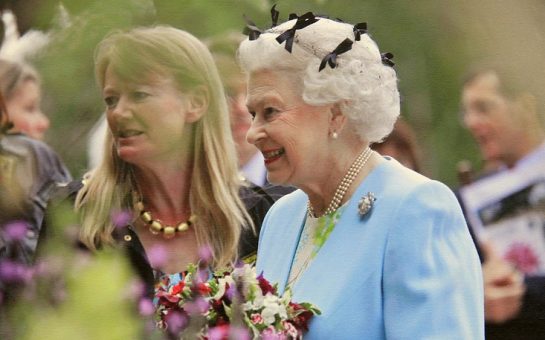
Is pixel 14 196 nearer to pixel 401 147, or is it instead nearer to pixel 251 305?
pixel 251 305

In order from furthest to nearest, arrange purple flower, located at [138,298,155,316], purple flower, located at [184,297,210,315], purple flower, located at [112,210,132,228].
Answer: purple flower, located at [112,210,132,228] → purple flower, located at [184,297,210,315] → purple flower, located at [138,298,155,316]

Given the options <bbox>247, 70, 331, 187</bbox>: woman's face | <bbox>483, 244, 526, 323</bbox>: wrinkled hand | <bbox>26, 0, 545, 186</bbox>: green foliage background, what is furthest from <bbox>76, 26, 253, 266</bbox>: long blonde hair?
<bbox>483, 244, 526, 323</bbox>: wrinkled hand

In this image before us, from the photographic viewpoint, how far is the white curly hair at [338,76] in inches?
88.3

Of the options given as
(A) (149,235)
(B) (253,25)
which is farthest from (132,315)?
(A) (149,235)

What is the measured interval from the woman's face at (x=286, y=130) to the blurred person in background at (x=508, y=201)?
1.25 ft

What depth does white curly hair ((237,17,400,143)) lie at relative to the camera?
2.24 m

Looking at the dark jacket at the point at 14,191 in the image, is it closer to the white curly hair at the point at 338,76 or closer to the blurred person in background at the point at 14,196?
the blurred person in background at the point at 14,196

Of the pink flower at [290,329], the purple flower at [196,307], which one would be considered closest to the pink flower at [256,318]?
the pink flower at [290,329]

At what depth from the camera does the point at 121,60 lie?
1.78ft

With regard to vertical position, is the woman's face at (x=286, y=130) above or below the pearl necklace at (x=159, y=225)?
Answer: above

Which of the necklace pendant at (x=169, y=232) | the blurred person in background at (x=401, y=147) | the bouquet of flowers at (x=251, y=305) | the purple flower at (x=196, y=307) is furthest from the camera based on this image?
the necklace pendant at (x=169, y=232)

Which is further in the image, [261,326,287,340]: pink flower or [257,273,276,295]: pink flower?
[257,273,276,295]: pink flower

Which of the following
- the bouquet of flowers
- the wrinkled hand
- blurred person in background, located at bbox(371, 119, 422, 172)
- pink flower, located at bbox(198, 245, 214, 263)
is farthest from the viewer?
pink flower, located at bbox(198, 245, 214, 263)

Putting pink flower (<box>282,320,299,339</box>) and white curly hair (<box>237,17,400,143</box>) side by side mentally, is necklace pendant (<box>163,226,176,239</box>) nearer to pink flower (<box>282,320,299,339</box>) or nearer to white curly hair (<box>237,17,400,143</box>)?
white curly hair (<box>237,17,400,143</box>)
